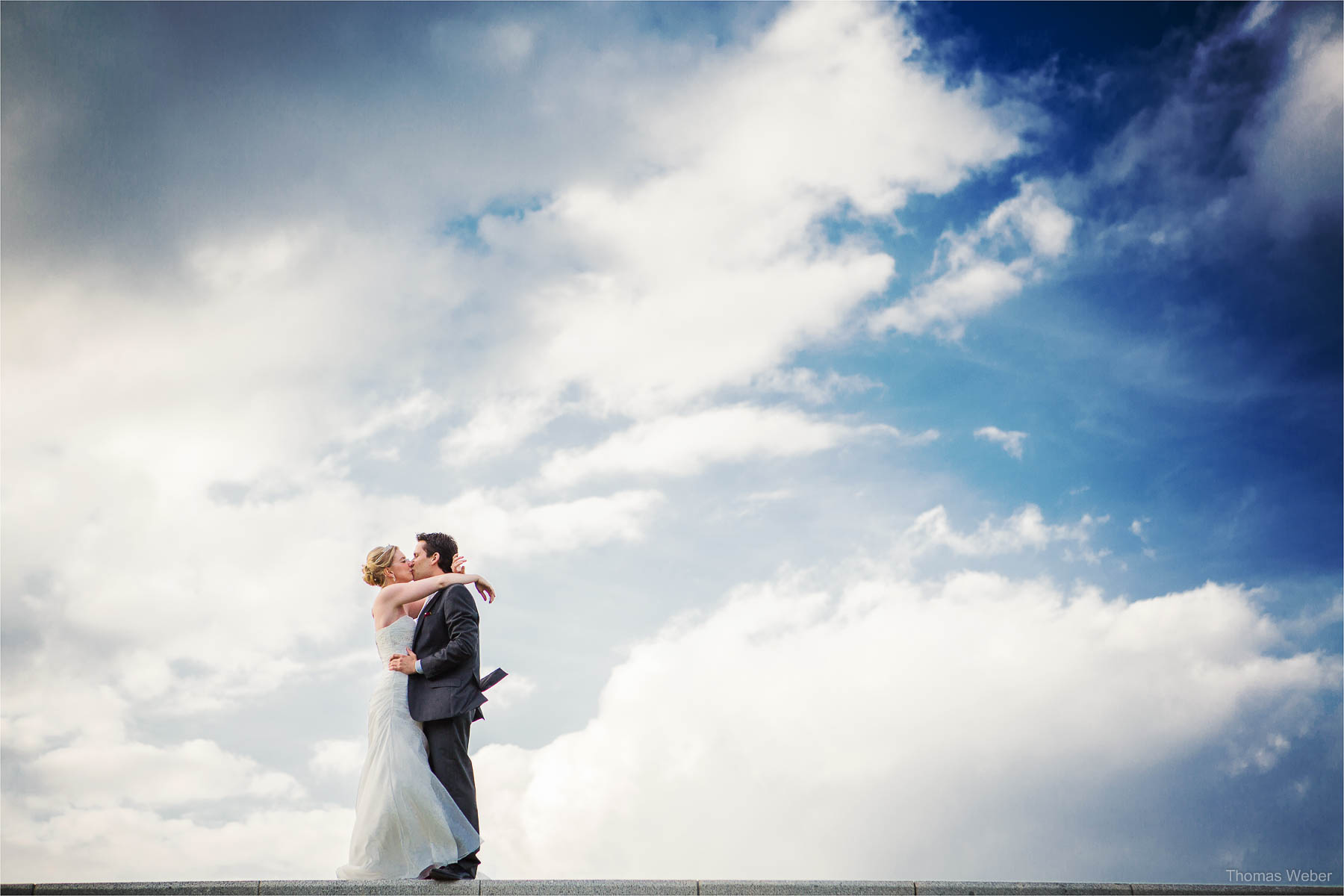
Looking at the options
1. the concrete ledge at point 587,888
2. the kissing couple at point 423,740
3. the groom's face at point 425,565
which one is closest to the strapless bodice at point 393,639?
the kissing couple at point 423,740

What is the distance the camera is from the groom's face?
384 inches

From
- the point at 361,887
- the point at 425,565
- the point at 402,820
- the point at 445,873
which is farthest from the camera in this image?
the point at 425,565

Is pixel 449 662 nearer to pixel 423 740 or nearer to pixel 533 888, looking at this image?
pixel 423 740

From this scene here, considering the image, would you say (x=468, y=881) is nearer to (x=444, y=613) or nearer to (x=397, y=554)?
(x=444, y=613)

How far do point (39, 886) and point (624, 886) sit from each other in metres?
4.26

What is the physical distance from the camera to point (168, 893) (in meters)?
7.67

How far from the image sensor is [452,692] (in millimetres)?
8898

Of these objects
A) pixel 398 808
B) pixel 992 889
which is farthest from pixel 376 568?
pixel 992 889

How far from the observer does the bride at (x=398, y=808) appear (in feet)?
28.3

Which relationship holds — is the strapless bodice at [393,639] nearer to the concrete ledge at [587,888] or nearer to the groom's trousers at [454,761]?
the groom's trousers at [454,761]

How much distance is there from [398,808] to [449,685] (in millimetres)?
1038

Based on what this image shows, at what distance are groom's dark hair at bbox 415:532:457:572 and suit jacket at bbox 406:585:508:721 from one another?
68 cm

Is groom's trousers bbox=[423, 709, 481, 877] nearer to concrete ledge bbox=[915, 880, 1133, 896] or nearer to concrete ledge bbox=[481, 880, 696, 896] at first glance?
concrete ledge bbox=[481, 880, 696, 896]

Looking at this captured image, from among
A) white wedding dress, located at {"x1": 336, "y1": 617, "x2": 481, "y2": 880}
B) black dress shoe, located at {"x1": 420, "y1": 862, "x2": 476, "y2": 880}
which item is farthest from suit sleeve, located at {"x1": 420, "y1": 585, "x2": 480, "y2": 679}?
black dress shoe, located at {"x1": 420, "y1": 862, "x2": 476, "y2": 880}
